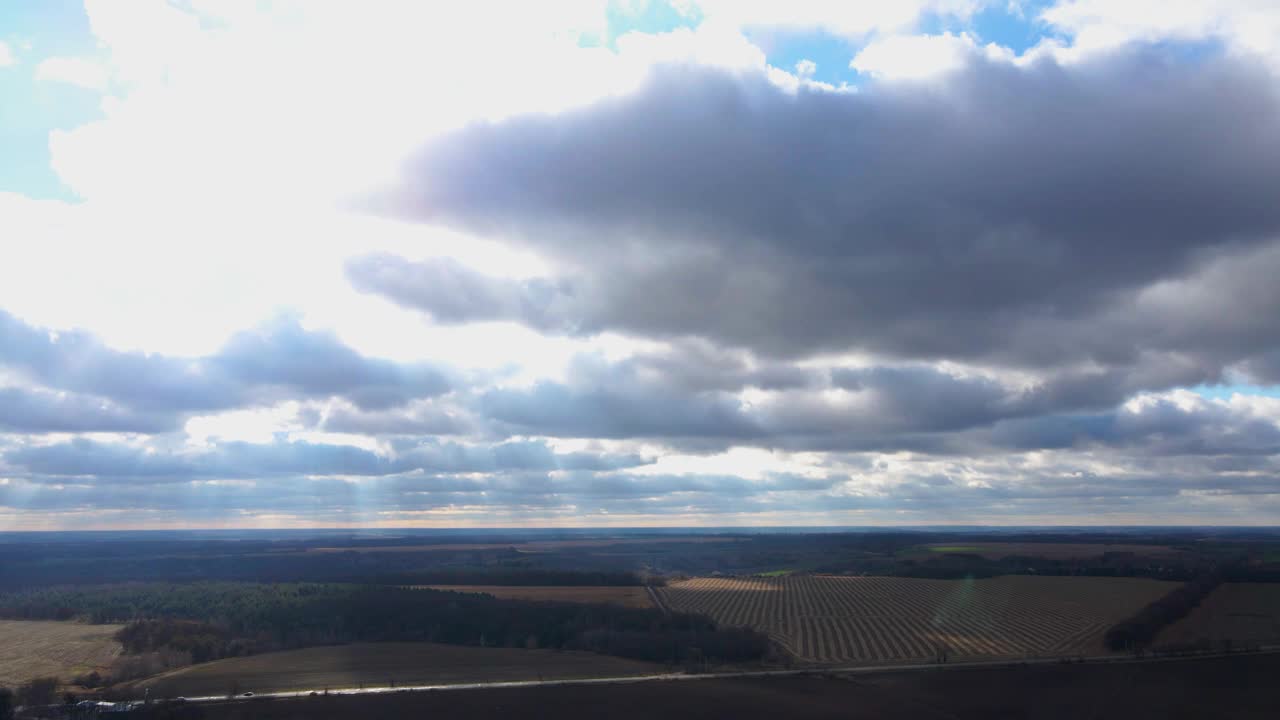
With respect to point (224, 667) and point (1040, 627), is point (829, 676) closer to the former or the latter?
point (1040, 627)

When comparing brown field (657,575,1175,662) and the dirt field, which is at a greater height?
the dirt field

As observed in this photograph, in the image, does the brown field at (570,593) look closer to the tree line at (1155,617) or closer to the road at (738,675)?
the road at (738,675)

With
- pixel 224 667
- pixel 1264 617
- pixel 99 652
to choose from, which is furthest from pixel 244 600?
pixel 1264 617

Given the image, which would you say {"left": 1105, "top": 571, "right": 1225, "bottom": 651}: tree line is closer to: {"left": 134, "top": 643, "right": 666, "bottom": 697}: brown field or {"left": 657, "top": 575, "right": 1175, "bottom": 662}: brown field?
{"left": 657, "top": 575, "right": 1175, "bottom": 662}: brown field

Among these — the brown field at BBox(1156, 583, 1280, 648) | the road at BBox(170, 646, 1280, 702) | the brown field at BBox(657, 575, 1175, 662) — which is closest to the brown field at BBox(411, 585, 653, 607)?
the brown field at BBox(657, 575, 1175, 662)

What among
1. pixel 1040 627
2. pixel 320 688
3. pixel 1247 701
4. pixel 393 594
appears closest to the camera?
pixel 1247 701

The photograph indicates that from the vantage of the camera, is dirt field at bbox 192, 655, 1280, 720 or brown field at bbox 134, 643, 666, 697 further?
brown field at bbox 134, 643, 666, 697

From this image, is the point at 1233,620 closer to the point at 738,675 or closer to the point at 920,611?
the point at 920,611
